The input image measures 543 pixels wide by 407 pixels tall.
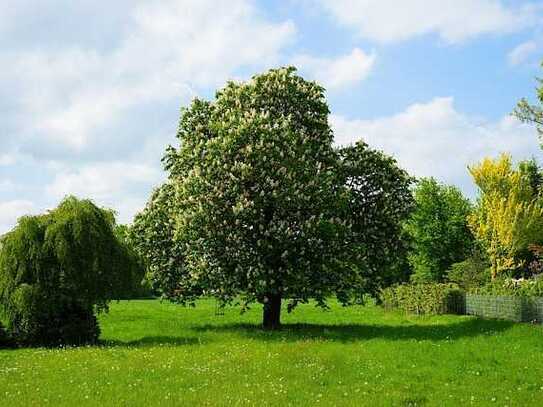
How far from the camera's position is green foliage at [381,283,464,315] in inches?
1853

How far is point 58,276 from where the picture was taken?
29.0m

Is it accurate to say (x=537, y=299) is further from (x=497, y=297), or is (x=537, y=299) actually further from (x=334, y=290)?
(x=334, y=290)

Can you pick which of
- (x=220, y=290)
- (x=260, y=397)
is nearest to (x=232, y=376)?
(x=260, y=397)

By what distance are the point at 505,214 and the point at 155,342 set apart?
167ft

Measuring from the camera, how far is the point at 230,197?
31438 mm

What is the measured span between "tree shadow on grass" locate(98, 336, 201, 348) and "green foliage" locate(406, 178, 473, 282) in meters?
63.8

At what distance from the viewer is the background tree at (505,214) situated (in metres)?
70.2

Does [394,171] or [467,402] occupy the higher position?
[394,171]

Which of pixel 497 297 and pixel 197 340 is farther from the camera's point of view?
pixel 497 297

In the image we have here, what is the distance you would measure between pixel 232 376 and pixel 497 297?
23664 mm

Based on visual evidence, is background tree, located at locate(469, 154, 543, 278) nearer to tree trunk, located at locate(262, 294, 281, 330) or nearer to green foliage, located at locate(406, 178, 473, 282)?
green foliage, located at locate(406, 178, 473, 282)

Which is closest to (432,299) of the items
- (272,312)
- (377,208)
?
(377,208)

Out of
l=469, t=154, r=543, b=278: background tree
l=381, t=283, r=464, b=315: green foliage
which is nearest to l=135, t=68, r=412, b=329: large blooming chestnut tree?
l=381, t=283, r=464, b=315: green foliage

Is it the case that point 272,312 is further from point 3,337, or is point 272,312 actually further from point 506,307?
point 3,337
